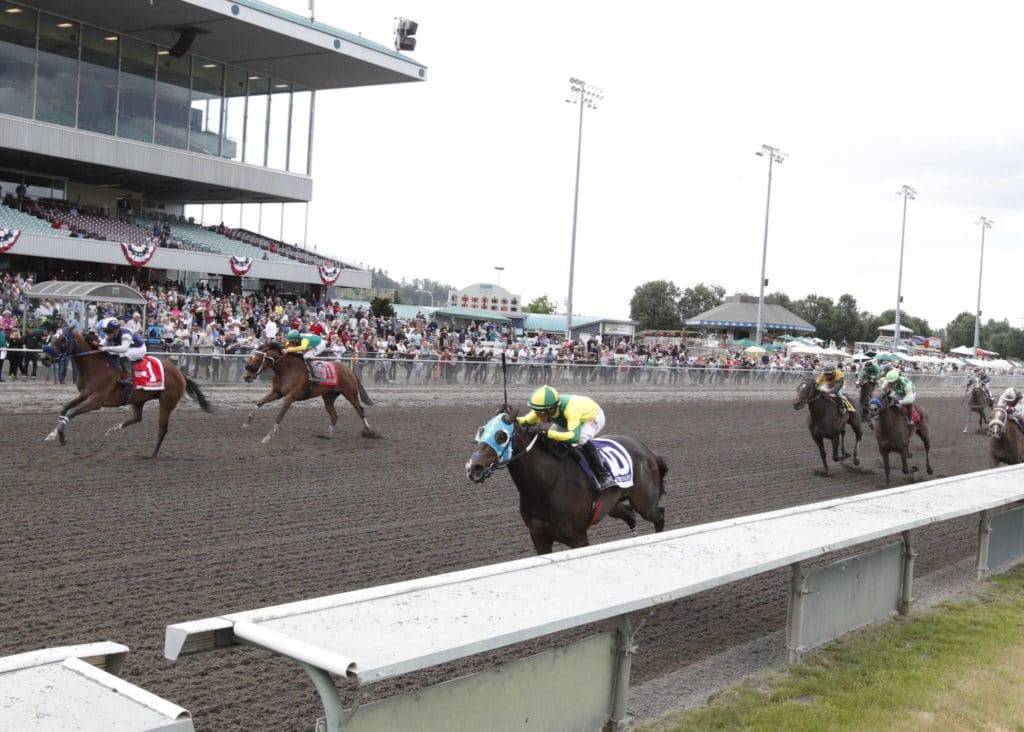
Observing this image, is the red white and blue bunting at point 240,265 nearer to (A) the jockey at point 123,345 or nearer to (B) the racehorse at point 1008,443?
(A) the jockey at point 123,345

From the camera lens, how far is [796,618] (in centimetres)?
609

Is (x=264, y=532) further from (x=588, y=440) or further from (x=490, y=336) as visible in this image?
(x=490, y=336)

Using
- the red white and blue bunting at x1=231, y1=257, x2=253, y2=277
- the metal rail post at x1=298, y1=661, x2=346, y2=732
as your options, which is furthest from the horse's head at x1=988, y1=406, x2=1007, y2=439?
the red white and blue bunting at x1=231, y1=257, x2=253, y2=277

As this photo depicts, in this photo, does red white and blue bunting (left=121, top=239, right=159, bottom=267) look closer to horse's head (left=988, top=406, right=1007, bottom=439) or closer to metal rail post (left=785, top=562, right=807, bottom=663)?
horse's head (left=988, top=406, right=1007, bottom=439)

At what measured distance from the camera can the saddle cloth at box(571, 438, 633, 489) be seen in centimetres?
722

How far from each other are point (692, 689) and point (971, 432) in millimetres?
20791

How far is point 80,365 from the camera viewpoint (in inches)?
492

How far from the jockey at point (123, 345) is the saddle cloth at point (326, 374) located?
3.20 m

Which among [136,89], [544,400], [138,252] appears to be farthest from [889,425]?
[136,89]

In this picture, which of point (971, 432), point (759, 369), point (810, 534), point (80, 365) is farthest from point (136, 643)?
point (759, 369)

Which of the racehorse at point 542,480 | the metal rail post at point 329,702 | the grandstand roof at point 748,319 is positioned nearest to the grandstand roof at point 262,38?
the racehorse at point 542,480

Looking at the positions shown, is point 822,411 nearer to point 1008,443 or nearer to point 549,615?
point 1008,443

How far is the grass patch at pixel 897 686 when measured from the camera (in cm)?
520

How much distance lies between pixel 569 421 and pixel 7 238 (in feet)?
84.7
